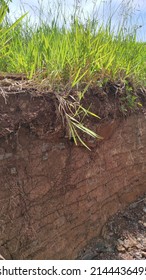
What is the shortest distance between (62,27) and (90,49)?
0.48 m

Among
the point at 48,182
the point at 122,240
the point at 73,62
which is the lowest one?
the point at 122,240

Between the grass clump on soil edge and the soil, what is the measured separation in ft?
2.36

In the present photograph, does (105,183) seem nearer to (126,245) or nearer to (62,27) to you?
(126,245)

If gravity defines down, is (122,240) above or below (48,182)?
below

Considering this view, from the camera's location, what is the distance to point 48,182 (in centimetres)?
185

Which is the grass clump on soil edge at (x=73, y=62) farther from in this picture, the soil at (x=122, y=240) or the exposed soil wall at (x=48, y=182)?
the soil at (x=122, y=240)

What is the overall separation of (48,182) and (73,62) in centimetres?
80

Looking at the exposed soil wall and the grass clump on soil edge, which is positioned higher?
the grass clump on soil edge

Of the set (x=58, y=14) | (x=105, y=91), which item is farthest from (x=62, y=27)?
(x=105, y=91)

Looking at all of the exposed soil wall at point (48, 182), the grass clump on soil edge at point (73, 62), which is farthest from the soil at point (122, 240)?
the grass clump on soil edge at point (73, 62)

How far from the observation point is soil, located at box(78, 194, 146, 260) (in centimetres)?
215

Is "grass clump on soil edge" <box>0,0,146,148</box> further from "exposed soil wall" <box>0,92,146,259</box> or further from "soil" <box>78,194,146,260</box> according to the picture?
"soil" <box>78,194,146,260</box>

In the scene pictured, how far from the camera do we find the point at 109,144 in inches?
92.4

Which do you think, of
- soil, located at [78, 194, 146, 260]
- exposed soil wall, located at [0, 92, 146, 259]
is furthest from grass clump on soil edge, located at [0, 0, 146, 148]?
soil, located at [78, 194, 146, 260]
